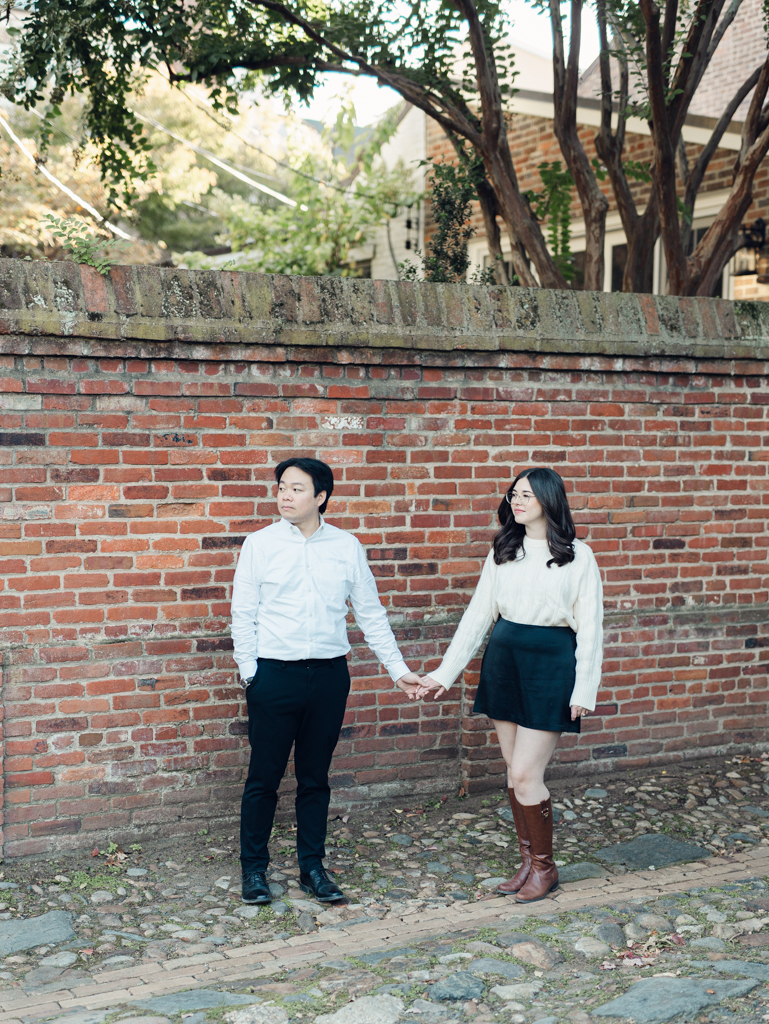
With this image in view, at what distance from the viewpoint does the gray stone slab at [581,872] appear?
441 cm

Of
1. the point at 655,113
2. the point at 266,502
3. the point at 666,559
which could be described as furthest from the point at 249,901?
the point at 655,113

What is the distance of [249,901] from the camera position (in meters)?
4.07

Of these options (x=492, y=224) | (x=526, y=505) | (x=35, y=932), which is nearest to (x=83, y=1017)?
(x=35, y=932)

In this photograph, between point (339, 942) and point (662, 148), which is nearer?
point (339, 942)

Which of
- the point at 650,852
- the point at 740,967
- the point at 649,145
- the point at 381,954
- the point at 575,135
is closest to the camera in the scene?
the point at 740,967

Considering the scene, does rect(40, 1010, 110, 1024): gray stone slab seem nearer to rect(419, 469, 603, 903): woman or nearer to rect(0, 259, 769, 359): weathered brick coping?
rect(419, 469, 603, 903): woman

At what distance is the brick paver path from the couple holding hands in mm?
192

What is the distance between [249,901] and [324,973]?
671 mm

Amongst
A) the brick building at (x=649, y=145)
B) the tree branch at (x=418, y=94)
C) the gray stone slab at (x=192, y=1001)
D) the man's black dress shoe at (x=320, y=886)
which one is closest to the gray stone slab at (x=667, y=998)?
the gray stone slab at (x=192, y=1001)

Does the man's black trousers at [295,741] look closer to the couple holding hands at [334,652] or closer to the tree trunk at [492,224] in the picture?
the couple holding hands at [334,652]

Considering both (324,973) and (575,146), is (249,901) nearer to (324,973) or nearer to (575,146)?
(324,973)

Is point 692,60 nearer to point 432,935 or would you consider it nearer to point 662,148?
point 662,148

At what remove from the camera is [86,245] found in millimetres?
4316

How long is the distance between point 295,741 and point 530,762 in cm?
99
